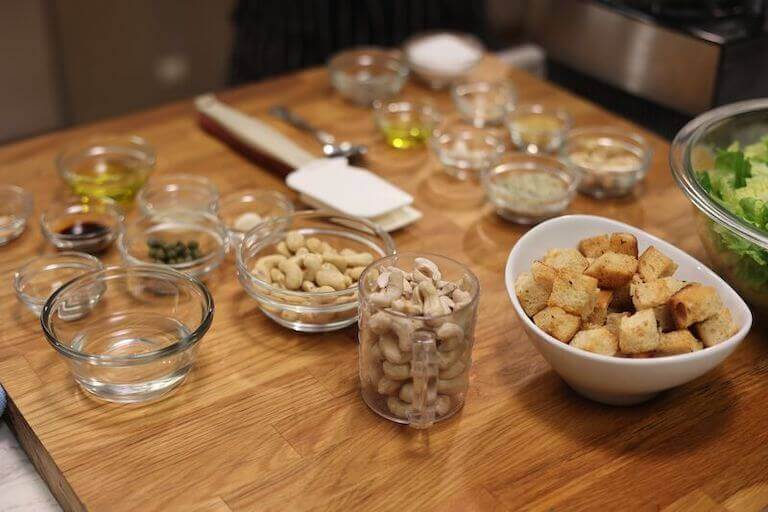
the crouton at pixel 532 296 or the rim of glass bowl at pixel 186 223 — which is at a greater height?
the crouton at pixel 532 296

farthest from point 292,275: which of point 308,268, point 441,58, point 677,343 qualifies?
point 441,58

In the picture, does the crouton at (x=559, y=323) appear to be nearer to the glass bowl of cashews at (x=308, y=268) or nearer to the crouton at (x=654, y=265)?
the crouton at (x=654, y=265)

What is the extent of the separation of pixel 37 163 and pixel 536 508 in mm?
1127

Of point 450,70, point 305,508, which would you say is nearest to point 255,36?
point 450,70

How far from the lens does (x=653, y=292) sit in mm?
1179

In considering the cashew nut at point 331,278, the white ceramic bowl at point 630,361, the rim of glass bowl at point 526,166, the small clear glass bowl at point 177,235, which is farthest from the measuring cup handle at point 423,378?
the rim of glass bowl at point 526,166

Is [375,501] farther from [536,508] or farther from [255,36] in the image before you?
[255,36]

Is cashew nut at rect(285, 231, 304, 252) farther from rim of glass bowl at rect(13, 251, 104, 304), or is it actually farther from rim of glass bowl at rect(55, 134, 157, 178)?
Answer: rim of glass bowl at rect(55, 134, 157, 178)

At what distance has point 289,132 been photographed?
1.85 meters

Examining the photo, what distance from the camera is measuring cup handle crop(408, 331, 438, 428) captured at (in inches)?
42.3

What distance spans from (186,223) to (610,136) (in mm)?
800

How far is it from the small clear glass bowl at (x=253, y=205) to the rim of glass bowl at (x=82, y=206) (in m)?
0.17

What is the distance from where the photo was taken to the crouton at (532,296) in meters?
1.21

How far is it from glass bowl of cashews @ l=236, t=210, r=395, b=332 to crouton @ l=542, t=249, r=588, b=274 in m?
0.25
